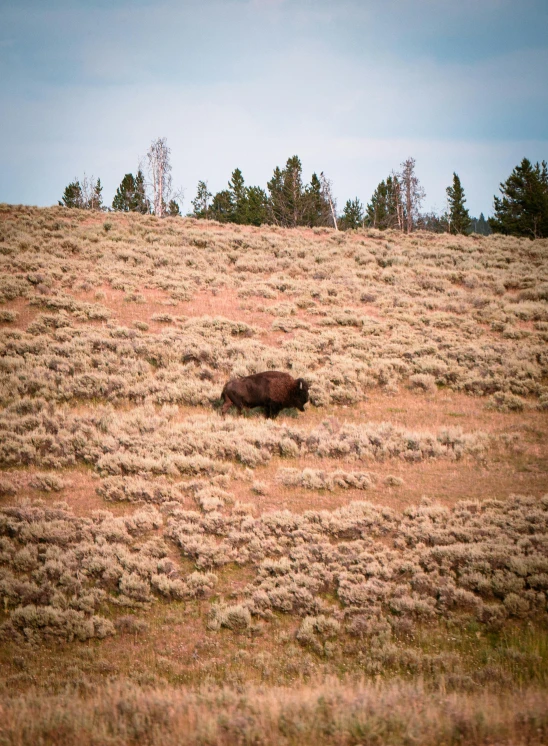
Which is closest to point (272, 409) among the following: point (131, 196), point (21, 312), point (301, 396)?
point (301, 396)

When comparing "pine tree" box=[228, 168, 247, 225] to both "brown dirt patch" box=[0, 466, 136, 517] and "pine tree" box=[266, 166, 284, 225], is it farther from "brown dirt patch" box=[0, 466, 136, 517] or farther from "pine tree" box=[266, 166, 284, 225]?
"brown dirt patch" box=[0, 466, 136, 517]

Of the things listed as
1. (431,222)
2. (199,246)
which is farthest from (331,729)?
(431,222)

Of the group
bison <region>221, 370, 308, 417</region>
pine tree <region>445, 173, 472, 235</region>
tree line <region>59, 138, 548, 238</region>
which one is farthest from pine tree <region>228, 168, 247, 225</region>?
bison <region>221, 370, 308, 417</region>

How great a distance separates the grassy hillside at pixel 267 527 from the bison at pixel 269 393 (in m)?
0.36

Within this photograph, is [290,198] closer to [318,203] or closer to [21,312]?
[318,203]

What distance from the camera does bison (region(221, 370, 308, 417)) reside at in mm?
13828

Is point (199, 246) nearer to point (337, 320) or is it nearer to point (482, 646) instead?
point (337, 320)

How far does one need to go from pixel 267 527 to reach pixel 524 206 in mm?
56566

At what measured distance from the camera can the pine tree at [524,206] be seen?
50250 mm

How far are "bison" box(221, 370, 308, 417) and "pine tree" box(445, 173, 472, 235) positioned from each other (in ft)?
203

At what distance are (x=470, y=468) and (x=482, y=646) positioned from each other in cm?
568

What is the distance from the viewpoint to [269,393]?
13766mm

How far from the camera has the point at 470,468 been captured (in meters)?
11.0

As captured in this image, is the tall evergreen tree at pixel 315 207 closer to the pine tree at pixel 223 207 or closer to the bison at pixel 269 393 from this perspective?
the pine tree at pixel 223 207
